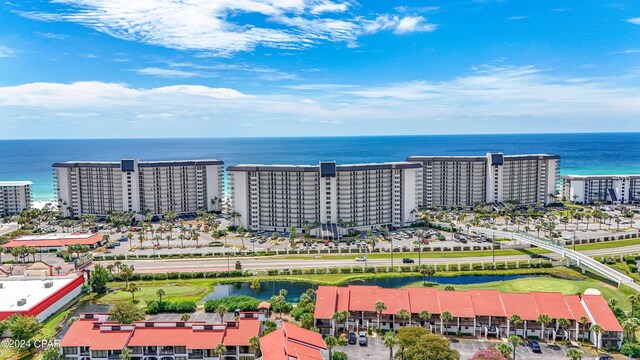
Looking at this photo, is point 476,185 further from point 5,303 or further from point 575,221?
point 5,303

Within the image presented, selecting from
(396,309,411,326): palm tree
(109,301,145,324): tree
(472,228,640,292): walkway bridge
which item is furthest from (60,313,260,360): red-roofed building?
(472,228,640,292): walkway bridge

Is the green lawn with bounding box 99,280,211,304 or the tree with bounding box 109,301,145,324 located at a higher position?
the tree with bounding box 109,301,145,324

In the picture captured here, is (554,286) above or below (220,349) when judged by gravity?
below

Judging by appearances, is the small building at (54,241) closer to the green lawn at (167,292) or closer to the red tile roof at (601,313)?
the green lawn at (167,292)

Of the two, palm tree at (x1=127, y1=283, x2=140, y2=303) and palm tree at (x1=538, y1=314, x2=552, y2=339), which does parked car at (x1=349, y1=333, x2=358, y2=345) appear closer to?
palm tree at (x1=538, y1=314, x2=552, y2=339)

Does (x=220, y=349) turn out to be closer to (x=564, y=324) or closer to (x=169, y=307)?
(x=169, y=307)

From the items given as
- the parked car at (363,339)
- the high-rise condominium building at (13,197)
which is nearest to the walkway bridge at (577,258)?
the parked car at (363,339)

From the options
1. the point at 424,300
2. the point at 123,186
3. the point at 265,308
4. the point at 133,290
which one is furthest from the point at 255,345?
the point at 123,186
